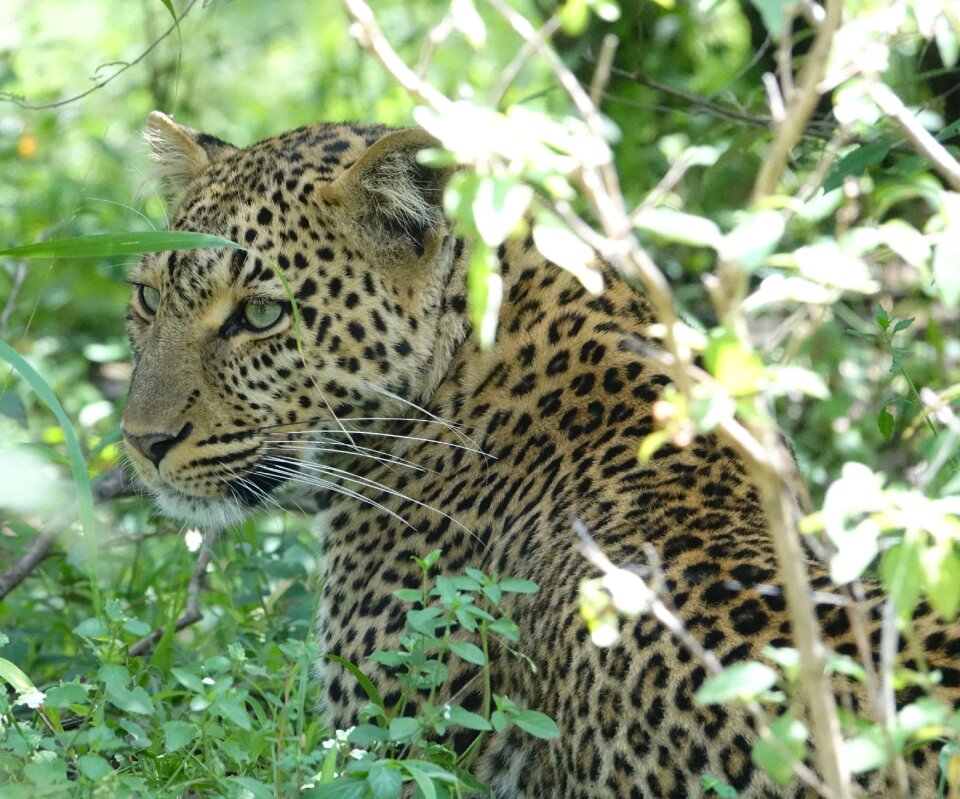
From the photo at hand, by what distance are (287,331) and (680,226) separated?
8.34ft

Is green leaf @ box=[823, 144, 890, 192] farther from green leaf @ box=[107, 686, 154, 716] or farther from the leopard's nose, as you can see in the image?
green leaf @ box=[107, 686, 154, 716]

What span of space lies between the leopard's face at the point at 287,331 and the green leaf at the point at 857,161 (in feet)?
4.28

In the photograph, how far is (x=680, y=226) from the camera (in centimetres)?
236

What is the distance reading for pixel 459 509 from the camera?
181 inches

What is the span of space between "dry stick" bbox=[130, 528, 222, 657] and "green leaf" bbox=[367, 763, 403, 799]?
1.90 meters

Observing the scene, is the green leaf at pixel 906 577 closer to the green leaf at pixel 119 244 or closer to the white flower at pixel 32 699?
the green leaf at pixel 119 244

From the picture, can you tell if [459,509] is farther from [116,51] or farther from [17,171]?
[116,51]

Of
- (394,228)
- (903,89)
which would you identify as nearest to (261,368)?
(394,228)

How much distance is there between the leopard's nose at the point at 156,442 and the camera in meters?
4.69

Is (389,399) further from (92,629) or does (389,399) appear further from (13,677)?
(13,677)

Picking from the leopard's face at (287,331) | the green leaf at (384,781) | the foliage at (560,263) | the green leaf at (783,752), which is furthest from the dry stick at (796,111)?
the leopard's face at (287,331)

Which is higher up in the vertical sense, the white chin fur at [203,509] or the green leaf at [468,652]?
the green leaf at [468,652]

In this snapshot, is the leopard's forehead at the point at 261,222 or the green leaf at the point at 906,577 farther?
the leopard's forehead at the point at 261,222

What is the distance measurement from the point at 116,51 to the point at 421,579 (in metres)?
9.19
